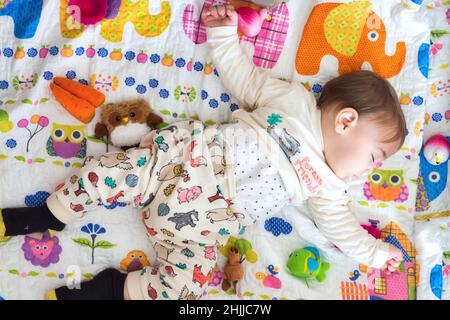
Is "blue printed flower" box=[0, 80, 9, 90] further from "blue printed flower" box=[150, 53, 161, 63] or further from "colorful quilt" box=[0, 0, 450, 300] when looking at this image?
"blue printed flower" box=[150, 53, 161, 63]

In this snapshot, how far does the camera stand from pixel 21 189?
1573mm

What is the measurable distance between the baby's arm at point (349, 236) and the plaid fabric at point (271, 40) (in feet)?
1.57

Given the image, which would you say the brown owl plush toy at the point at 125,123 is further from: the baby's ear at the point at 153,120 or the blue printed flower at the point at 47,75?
the blue printed flower at the point at 47,75

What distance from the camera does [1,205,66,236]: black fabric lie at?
1.51 metres

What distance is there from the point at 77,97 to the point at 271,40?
649 mm

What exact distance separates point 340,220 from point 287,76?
0.50m

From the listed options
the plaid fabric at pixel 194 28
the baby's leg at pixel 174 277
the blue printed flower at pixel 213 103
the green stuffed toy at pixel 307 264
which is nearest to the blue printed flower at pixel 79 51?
the plaid fabric at pixel 194 28

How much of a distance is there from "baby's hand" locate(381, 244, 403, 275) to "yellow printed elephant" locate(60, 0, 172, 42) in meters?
1.01

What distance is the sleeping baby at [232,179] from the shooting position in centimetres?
147

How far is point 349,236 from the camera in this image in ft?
5.13

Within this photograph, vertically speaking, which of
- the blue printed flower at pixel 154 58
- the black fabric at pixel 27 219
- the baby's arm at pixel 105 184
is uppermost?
the blue printed flower at pixel 154 58

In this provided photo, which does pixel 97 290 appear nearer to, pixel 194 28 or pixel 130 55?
pixel 130 55

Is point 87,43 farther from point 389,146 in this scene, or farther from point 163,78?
point 389,146
